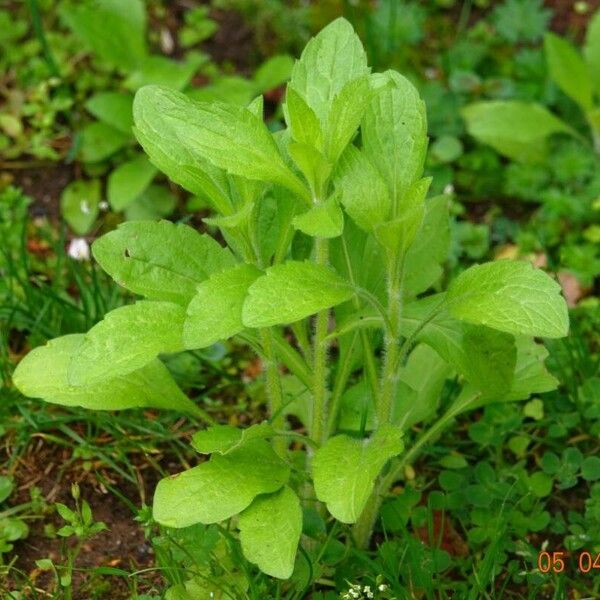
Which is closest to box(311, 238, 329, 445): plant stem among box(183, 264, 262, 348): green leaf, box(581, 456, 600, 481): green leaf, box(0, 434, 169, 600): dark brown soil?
box(183, 264, 262, 348): green leaf

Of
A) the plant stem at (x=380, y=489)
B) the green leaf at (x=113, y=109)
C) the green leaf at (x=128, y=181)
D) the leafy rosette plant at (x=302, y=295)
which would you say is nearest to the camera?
the leafy rosette plant at (x=302, y=295)

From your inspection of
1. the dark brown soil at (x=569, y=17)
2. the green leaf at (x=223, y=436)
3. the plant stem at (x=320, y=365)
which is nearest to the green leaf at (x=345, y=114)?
the plant stem at (x=320, y=365)

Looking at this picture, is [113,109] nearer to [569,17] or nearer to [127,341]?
[127,341]

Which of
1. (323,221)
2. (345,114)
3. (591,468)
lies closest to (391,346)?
(323,221)

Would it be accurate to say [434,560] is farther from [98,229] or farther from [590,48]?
[590,48]

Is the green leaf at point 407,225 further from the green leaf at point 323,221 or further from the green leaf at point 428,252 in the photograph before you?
the green leaf at point 428,252
